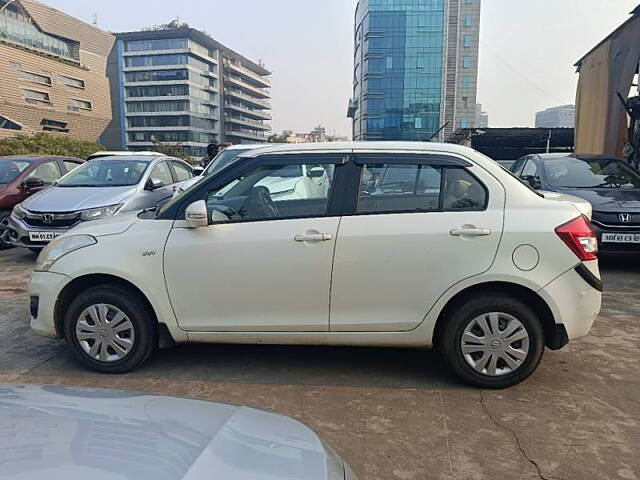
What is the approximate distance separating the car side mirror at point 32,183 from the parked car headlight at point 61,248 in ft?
20.1

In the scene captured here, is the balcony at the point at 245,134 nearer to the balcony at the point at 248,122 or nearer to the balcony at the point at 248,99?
the balcony at the point at 248,122

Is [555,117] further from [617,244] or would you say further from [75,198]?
[75,198]

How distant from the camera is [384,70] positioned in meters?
78.1

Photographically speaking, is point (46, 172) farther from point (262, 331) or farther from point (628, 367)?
point (628, 367)

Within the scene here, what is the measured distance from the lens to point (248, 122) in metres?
105

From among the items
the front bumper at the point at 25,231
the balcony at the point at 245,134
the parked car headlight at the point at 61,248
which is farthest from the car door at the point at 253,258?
the balcony at the point at 245,134

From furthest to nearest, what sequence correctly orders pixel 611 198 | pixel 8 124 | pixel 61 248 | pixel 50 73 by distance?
pixel 50 73 < pixel 8 124 < pixel 611 198 < pixel 61 248

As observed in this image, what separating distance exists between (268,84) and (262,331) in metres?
121

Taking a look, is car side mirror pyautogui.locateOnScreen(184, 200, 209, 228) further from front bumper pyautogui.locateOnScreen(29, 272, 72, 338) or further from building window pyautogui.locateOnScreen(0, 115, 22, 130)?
building window pyautogui.locateOnScreen(0, 115, 22, 130)

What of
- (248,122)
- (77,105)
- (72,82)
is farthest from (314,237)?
(248,122)

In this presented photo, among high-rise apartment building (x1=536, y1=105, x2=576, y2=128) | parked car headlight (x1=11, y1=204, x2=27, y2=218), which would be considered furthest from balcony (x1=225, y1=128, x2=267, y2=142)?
parked car headlight (x1=11, y1=204, x2=27, y2=218)

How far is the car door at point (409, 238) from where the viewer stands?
3.28 meters

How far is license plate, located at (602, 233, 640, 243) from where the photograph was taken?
20.3 ft

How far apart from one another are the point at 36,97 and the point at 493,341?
6881 centimetres
